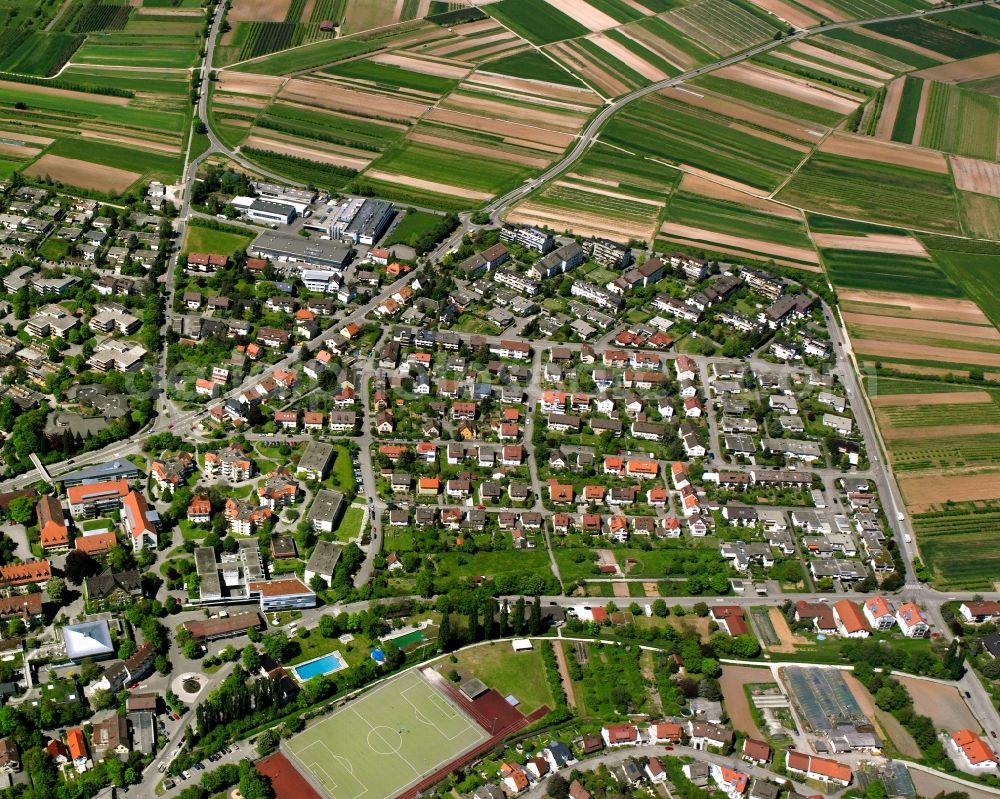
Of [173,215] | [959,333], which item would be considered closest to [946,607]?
[959,333]

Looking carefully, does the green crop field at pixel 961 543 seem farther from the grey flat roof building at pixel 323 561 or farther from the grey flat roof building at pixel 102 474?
the grey flat roof building at pixel 102 474

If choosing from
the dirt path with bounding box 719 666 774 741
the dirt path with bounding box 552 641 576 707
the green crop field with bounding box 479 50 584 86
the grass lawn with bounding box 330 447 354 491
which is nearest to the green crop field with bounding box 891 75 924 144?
the green crop field with bounding box 479 50 584 86

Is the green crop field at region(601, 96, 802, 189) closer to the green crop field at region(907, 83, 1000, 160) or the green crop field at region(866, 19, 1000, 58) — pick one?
the green crop field at region(907, 83, 1000, 160)

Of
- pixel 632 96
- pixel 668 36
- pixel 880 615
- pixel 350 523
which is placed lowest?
pixel 880 615

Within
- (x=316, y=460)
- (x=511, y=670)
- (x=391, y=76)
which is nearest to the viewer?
(x=511, y=670)

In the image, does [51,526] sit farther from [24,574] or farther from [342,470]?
[342,470]

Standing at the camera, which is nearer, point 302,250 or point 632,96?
point 302,250

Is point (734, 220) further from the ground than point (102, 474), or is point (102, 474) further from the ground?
point (734, 220)

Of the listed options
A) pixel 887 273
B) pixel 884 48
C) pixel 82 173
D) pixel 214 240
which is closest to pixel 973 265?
pixel 887 273
